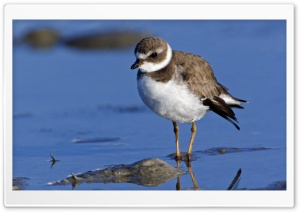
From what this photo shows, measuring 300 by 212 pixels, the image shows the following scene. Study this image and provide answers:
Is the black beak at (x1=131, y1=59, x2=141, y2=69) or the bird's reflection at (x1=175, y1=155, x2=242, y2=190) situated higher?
the black beak at (x1=131, y1=59, x2=141, y2=69)

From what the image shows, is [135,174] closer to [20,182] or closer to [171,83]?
[171,83]

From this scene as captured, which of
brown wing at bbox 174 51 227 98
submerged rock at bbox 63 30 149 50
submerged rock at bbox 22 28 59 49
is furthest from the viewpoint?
submerged rock at bbox 22 28 59 49

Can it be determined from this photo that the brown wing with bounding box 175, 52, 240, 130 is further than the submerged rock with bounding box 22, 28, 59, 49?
No

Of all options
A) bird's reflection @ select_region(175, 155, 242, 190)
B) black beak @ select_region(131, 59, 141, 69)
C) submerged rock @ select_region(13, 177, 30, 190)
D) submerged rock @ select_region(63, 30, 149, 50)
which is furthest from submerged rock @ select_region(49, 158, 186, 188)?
submerged rock @ select_region(63, 30, 149, 50)

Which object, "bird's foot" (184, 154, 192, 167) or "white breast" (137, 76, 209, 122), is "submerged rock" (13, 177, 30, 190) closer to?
"white breast" (137, 76, 209, 122)
